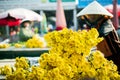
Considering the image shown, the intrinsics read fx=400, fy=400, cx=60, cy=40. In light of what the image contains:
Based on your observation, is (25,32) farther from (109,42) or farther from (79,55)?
(79,55)

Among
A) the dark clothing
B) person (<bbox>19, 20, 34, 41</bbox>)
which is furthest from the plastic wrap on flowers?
person (<bbox>19, 20, 34, 41</bbox>)

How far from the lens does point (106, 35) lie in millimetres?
5289

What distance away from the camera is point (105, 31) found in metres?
5.31

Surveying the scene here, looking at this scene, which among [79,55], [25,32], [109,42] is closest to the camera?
[79,55]

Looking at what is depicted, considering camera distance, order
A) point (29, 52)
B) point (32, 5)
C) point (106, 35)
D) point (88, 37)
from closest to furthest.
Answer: point (88, 37) < point (106, 35) < point (29, 52) < point (32, 5)

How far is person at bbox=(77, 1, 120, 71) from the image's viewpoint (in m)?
5.30

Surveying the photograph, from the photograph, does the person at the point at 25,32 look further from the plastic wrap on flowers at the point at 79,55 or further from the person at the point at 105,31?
the plastic wrap on flowers at the point at 79,55

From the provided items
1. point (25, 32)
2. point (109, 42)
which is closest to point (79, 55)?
point (109, 42)

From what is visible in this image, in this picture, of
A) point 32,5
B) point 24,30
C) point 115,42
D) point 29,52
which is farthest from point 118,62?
point 32,5

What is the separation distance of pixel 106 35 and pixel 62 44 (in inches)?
46.7

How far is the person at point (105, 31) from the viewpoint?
5.30 meters

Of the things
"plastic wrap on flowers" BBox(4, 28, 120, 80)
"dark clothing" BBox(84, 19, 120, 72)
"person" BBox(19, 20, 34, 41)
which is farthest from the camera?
"person" BBox(19, 20, 34, 41)

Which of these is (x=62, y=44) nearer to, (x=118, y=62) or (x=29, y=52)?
(x=118, y=62)

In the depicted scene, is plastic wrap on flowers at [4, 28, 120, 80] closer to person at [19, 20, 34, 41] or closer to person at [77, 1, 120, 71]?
person at [77, 1, 120, 71]
